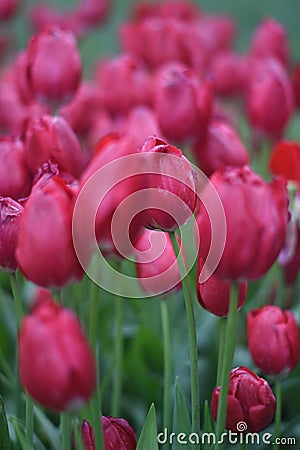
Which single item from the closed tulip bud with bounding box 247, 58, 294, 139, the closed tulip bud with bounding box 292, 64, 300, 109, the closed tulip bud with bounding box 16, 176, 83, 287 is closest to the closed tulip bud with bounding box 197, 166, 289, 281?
the closed tulip bud with bounding box 16, 176, 83, 287

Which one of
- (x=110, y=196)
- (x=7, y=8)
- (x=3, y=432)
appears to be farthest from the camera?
(x=7, y=8)

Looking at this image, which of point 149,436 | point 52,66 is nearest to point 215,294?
point 149,436

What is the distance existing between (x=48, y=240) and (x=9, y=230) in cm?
11

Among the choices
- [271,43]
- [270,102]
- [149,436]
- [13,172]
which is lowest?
[149,436]

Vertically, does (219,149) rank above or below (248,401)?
above

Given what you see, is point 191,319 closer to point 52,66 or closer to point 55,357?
point 55,357

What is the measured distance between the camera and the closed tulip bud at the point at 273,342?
0.66 meters

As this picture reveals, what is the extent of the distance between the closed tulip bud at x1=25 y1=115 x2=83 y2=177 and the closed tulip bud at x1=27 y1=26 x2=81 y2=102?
20cm

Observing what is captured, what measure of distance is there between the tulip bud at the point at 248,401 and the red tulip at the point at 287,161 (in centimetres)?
33

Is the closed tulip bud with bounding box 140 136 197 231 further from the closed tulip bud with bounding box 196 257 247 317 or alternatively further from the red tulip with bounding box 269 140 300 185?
the red tulip with bounding box 269 140 300 185

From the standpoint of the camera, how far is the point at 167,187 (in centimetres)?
55

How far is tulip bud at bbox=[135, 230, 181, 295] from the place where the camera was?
704mm

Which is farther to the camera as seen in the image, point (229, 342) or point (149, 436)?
point (149, 436)

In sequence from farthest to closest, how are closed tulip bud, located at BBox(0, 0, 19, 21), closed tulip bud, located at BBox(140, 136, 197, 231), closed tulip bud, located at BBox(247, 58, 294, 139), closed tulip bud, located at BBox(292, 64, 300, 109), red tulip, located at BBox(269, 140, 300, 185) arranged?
closed tulip bud, located at BBox(0, 0, 19, 21) < closed tulip bud, located at BBox(292, 64, 300, 109) < closed tulip bud, located at BBox(247, 58, 294, 139) < red tulip, located at BBox(269, 140, 300, 185) < closed tulip bud, located at BBox(140, 136, 197, 231)
